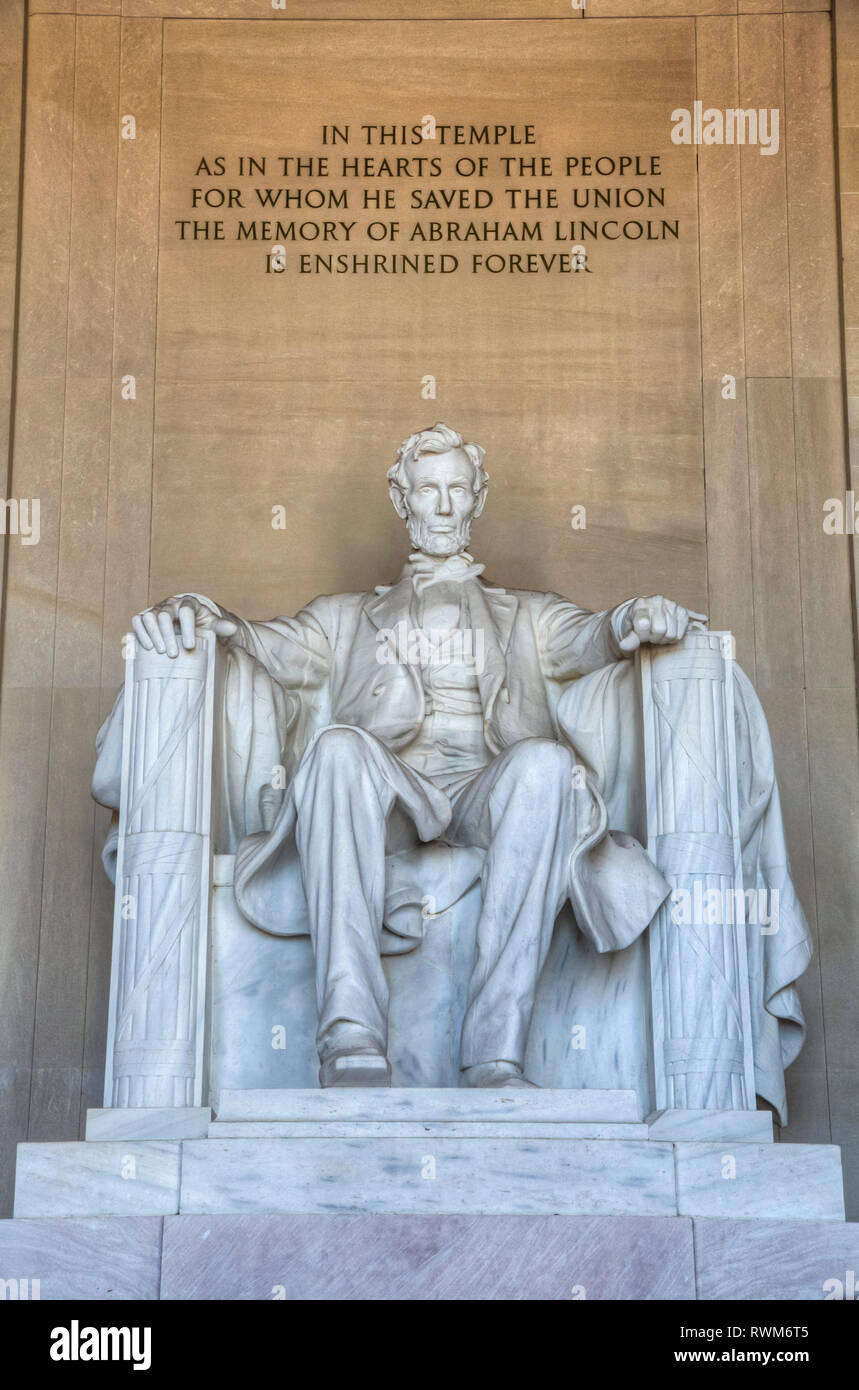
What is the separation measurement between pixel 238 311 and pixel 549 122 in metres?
1.49

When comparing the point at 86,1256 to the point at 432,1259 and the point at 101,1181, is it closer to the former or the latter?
the point at 101,1181

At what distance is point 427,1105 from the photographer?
222 inches

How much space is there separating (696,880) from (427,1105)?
3.79ft

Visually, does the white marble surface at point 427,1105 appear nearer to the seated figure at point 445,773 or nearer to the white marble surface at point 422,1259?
the seated figure at point 445,773

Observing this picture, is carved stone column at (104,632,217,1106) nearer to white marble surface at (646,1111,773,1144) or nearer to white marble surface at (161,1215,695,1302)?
white marble surface at (161,1215,695,1302)

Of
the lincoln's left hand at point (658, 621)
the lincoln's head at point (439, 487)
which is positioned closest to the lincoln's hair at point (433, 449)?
the lincoln's head at point (439, 487)

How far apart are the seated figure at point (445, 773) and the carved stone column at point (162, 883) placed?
123 mm

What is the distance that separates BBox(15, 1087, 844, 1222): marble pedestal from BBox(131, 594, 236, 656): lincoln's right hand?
1.58m

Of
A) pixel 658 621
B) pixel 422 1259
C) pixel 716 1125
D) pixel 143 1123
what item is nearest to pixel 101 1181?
pixel 143 1123

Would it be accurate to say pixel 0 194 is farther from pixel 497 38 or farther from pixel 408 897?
pixel 408 897

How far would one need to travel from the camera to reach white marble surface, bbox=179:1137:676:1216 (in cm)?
535

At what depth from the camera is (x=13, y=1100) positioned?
311 inches

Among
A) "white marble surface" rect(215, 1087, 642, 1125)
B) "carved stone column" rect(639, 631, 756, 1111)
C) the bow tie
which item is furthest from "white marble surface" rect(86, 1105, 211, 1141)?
the bow tie
